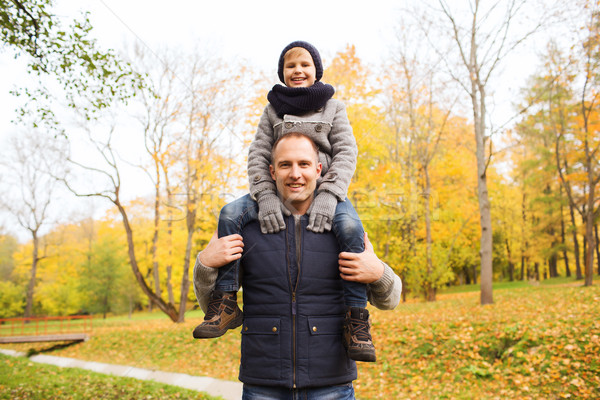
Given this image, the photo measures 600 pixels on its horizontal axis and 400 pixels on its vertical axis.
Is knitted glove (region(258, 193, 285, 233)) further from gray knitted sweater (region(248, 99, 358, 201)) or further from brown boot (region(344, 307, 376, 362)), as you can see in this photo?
brown boot (region(344, 307, 376, 362))

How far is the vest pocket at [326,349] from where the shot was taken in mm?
1578

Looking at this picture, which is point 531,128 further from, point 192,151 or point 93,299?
point 93,299

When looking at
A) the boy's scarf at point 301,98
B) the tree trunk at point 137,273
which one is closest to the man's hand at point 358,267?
the boy's scarf at point 301,98

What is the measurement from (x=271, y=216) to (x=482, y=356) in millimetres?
6039

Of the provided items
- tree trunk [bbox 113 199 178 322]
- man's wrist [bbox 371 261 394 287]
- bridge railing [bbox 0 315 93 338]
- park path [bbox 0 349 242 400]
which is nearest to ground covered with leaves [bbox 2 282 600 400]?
park path [bbox 0 349 242 400]

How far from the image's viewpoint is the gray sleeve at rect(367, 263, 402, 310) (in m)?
1.71

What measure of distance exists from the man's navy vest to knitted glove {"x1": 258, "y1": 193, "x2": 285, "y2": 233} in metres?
0.03

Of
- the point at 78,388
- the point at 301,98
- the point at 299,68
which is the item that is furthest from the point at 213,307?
the point at 78,388

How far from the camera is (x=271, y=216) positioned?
5.48 feet

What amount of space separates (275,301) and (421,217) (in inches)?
672

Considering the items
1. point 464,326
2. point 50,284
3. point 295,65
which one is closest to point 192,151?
point 464,326

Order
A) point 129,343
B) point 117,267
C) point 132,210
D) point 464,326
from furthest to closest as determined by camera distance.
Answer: point 117,267
point 132,210
point 129,343
point 464,326

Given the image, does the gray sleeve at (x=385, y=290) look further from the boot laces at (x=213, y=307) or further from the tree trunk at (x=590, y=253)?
the tree trunk at (x=590, y=253)

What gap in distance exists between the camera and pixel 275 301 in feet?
5.34
